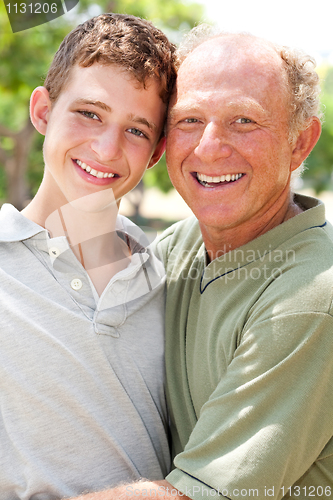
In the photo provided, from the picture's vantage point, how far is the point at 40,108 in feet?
7.00

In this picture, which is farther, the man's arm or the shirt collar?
Answer: the shirt collar

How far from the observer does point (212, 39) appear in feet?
6.98

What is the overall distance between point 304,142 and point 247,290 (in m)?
0.71

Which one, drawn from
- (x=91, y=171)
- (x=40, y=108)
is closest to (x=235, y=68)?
(x=91, y=171)

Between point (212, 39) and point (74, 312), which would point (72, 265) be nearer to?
point (74, 312)

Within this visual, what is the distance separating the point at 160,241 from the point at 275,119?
938 mm

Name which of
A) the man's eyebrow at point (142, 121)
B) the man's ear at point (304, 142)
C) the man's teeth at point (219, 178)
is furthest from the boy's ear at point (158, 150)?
the man's ear at point (304, 142)

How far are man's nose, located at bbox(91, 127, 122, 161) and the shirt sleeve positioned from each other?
85 centimetres

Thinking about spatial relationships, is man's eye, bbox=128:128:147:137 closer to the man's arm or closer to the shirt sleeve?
the shirt sleeve

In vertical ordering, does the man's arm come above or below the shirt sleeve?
below

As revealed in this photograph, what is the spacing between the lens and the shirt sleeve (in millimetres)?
1529

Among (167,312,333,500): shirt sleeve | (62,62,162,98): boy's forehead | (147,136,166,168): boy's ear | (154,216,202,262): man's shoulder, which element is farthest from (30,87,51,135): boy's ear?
(167,312,333,500): shirt sleeve

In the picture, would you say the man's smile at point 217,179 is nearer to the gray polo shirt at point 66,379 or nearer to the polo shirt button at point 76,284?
the gray polo shirt at point 66,379

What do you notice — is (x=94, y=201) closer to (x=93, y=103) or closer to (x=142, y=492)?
(x=93, y=103)
